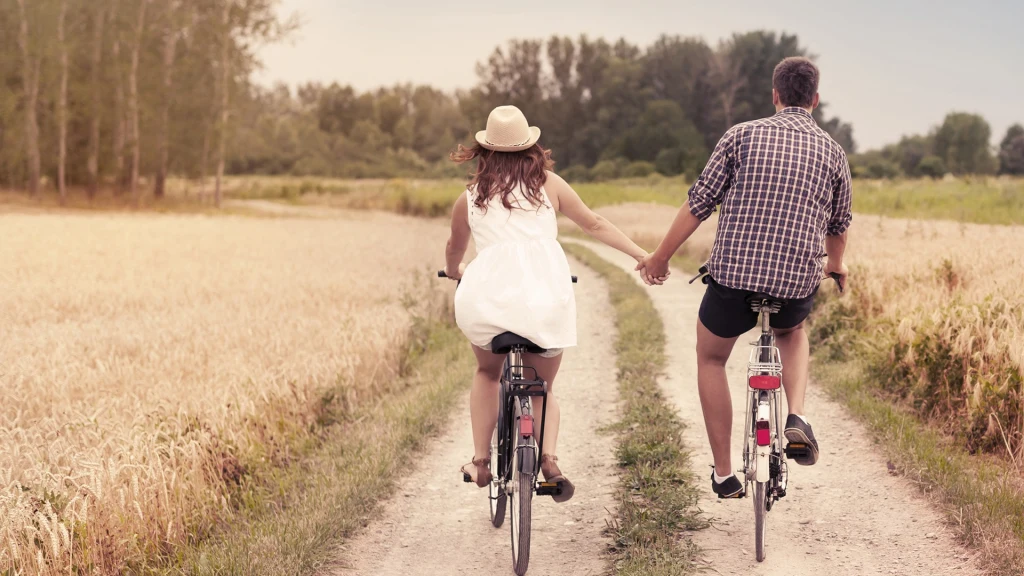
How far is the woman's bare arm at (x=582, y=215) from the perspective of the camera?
4.45m

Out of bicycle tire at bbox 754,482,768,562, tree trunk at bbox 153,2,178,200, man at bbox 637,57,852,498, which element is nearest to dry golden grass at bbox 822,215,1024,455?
bicycle tire at bbox 754,482,768,562

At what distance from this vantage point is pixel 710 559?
4680mm

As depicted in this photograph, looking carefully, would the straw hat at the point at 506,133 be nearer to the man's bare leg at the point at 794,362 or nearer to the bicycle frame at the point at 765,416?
the bicycle frame at the point at 765,416

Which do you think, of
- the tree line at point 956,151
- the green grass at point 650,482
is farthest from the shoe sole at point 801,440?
the tree line at point 956,151

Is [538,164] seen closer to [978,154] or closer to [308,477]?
[308,477]

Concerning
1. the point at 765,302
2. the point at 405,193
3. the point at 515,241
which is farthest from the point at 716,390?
the point at 405,193

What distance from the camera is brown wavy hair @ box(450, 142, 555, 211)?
4332 mm

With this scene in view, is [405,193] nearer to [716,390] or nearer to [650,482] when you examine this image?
[650,482]

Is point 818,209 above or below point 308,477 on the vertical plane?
above

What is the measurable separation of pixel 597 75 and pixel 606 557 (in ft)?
290

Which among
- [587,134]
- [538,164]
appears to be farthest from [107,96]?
[538,164]

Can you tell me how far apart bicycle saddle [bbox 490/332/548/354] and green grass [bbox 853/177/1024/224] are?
15.7 metres

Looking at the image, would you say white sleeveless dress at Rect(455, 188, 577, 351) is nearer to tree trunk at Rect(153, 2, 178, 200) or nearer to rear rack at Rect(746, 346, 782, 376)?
rear rack at Rect(746, 346, 782, 376)

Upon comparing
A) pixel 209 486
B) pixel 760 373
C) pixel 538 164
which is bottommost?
pixel 209 486
